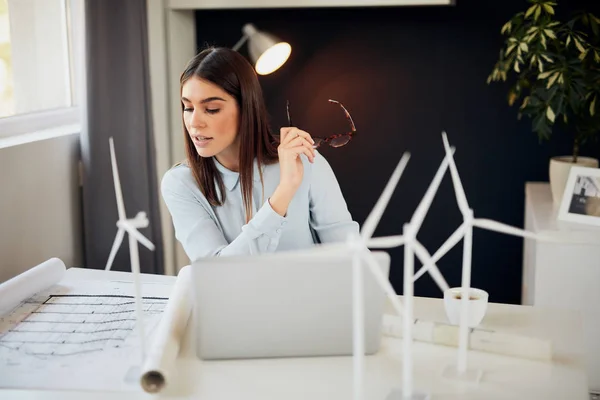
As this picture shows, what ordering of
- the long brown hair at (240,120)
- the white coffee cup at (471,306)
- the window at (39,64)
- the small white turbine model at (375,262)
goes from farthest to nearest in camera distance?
the window at (39,64), the long brown hair at (240,120), the white coffee cup at (471,306), the small white turbine model at (375,262)

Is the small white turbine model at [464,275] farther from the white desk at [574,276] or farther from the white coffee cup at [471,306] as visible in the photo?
the white desk at [574,276]

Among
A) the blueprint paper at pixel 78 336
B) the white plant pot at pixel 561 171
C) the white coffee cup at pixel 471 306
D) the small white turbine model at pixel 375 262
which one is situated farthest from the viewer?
the white plant pot at pixel 561 171

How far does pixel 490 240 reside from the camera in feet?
10.4

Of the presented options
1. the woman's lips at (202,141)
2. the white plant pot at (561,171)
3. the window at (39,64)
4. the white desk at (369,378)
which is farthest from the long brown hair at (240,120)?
the white plant pot at (561,171)

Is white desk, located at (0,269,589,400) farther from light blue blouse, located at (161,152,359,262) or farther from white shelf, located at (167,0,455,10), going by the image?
white shelf, located at (167,0,455,10)

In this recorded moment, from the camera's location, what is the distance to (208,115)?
6.42ft

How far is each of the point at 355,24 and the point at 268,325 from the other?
82.8 inches

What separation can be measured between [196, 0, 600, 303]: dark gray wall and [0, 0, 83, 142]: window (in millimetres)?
631

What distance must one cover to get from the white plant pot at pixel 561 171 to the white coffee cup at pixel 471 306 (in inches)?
52.5

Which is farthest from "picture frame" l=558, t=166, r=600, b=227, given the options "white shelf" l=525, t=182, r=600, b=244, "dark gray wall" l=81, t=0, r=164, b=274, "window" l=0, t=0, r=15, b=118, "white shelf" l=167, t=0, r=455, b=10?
"window" l=0, t=0, r=15, b=118

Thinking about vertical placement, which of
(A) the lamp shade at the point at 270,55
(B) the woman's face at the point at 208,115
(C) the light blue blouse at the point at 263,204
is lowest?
(C) the light blue blouse at the point at 263,204

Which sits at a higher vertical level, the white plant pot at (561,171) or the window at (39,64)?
the window at (39,64)

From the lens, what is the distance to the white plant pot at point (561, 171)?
Result: 261 centimetres

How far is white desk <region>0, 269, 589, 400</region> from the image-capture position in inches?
46.6
